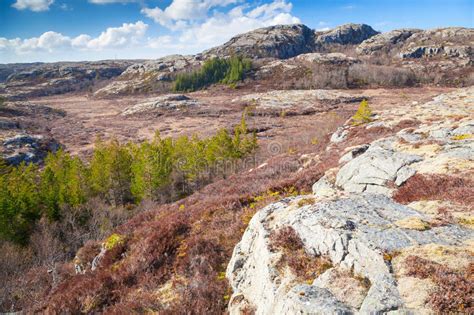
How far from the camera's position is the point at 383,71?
162 m

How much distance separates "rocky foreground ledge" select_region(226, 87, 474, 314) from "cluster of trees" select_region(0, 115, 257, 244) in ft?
104

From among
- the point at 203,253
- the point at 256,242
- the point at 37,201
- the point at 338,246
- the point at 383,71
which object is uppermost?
the point at 383,71

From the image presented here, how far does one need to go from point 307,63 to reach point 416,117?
17355 cm

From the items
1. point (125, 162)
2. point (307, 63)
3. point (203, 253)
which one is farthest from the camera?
point (307, 63)

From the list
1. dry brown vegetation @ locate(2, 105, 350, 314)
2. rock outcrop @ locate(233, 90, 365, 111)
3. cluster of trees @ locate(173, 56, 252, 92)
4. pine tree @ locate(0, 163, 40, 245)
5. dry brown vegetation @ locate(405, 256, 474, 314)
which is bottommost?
pine tree @ locate(0, 163, 40, 245)

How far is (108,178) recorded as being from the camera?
39.8 metres

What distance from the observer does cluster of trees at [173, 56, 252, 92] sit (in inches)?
7239

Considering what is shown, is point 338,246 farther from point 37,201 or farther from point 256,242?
point 37,201

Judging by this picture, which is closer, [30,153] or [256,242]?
[256,242]

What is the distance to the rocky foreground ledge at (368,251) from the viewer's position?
17.0 ft

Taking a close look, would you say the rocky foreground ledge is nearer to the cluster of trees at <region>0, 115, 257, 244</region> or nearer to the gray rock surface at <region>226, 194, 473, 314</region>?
the gray rock surface at <region>226, 194, 473, 314</region>

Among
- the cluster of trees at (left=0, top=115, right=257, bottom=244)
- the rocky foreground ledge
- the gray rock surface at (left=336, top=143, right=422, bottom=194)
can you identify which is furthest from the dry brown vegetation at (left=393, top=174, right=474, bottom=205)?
the cluster of trees at (left=0, top=115, right=257, bottom=244)

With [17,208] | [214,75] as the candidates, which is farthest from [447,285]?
[214,75]

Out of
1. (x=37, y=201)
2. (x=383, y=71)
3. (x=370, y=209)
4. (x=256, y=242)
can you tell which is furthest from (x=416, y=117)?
(x=383, y=71)
